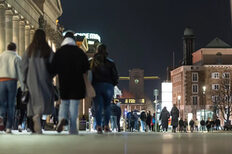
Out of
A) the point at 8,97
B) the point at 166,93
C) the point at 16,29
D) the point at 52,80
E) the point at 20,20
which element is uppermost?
the point at 20,20

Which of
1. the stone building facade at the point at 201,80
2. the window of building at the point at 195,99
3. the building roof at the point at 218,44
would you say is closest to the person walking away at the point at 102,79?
the stone building facade at the point at 201,80

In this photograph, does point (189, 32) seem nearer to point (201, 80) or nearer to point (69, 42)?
point (201, 80)

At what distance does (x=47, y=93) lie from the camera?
14.3m

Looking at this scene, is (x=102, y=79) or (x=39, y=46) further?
(x=102, y=79)

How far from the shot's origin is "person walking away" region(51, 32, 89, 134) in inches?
554

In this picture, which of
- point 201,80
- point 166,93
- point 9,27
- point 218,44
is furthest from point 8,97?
point 218,44

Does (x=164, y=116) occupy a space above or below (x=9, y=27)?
below

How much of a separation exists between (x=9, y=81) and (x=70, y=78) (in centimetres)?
267

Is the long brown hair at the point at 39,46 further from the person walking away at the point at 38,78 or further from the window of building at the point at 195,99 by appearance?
the window of building at the point at 195,99

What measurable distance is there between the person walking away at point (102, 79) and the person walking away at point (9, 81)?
2074mm

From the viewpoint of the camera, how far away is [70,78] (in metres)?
14.2

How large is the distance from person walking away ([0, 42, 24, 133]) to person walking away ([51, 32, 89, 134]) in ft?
7.32

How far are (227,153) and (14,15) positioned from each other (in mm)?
52402

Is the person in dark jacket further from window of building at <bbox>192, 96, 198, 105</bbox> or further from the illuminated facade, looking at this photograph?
window of building at <bbox>192, 96, 198, 105</bbox>
